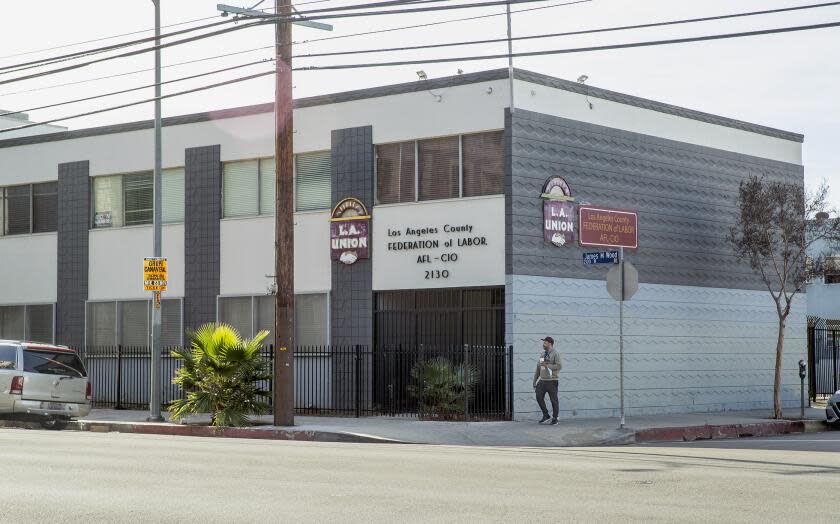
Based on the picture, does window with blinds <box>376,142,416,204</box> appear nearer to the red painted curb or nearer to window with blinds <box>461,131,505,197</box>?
window with blinds <box>461,131,505,197</box>

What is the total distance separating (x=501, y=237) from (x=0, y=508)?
15.2 meters

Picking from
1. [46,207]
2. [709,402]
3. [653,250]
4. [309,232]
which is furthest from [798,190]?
[46,207]

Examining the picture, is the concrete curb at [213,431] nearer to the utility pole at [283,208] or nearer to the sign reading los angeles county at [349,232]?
the utility pole at [283,208]

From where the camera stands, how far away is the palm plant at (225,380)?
2291 cm

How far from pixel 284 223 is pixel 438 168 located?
4.58 metres

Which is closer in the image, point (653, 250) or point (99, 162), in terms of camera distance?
point (653, 250)

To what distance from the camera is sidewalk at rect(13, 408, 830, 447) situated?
68.5ft

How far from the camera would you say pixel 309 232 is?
91.1 ft

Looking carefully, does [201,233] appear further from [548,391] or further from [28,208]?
[548,391]

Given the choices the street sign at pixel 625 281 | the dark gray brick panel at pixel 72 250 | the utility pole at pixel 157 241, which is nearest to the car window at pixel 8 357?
the utility pole at pixel 157 241

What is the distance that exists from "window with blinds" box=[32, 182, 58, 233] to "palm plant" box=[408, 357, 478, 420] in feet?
43.7

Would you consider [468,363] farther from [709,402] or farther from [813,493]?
[813,493]

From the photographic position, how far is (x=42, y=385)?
24.0 meters

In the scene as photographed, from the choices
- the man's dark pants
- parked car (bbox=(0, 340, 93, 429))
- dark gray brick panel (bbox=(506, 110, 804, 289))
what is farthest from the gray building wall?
parked car (bbox=(0, 340, 93, 429))
